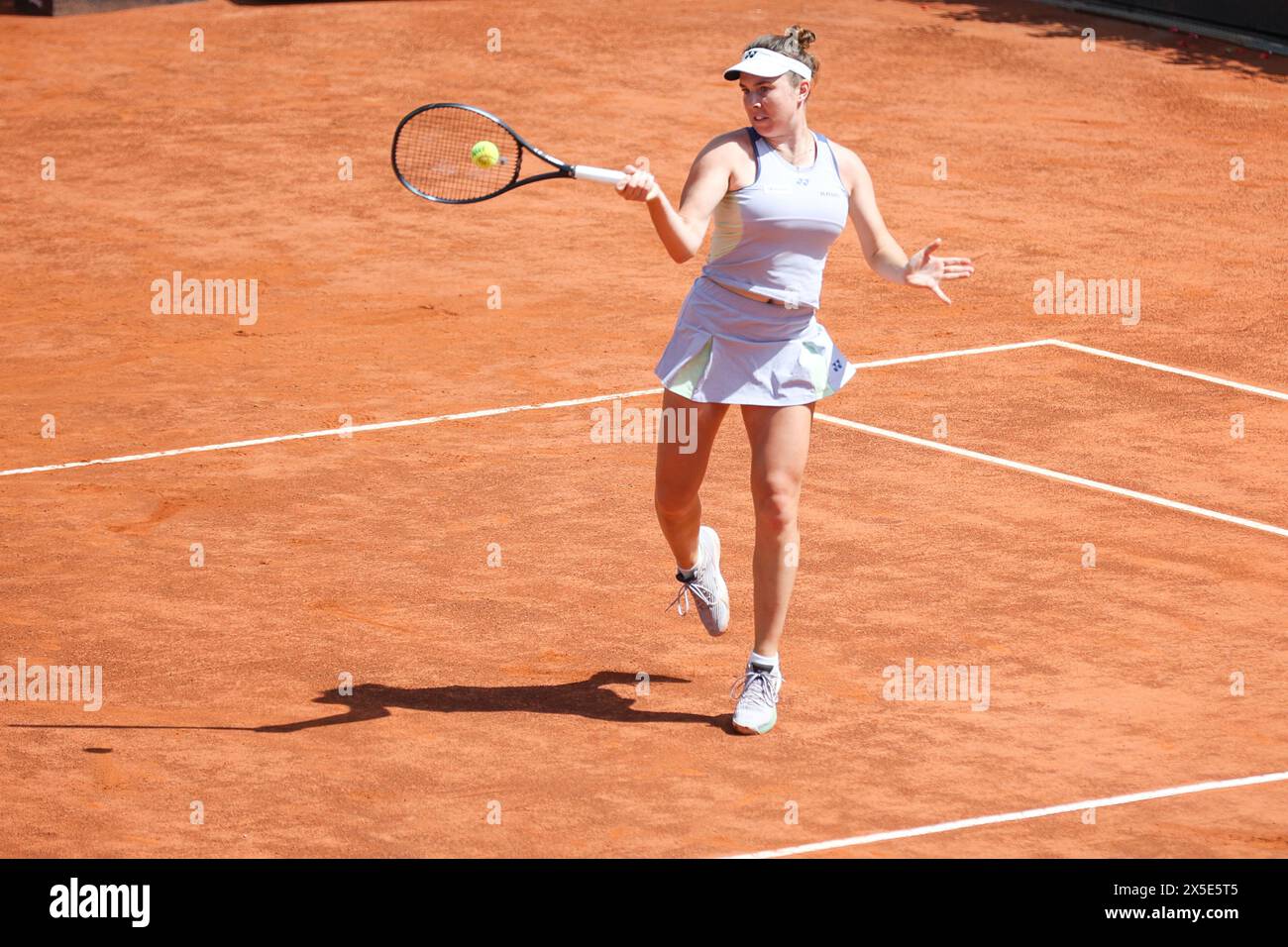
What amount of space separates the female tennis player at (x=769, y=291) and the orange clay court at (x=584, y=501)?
794mm

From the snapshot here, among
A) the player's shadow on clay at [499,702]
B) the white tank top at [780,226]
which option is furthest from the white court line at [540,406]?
the white tank top at [780,226]

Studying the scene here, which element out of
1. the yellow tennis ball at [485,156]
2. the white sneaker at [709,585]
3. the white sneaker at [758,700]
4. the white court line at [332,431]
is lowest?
the white sneaker at [758,700]

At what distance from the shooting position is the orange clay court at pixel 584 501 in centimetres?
675

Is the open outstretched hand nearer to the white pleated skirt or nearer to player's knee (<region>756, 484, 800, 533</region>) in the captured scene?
the white pleated skirt

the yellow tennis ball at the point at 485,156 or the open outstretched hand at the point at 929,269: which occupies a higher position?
the yellow tennis ball at the point at 485,156

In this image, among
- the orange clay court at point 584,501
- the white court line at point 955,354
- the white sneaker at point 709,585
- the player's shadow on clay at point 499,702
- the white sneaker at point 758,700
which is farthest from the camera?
the white court line at point 955,354

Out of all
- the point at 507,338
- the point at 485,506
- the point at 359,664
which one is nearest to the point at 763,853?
the point at 359,664

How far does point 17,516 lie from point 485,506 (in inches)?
86.5

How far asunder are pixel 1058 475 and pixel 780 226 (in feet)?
12.1

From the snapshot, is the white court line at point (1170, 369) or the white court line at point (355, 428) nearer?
the white court line at point (355, 428)

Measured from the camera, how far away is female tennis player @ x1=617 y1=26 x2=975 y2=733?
687 cm

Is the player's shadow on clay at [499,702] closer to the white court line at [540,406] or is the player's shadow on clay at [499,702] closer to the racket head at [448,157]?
the white court line at [540,406]

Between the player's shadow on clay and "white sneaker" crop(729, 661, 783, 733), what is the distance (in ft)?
0.53

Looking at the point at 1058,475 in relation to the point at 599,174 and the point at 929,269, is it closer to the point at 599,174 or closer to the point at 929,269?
the point at 929,269
